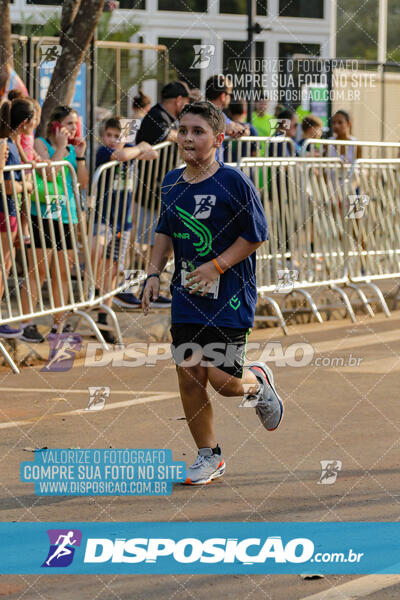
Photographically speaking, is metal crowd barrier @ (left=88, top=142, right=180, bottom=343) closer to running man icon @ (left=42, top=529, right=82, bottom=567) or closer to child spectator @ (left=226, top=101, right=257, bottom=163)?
child spectator @ (left=226, top=101, right=257, bottom=163)

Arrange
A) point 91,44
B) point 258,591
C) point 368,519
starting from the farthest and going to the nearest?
point 91,44 → point 368,519 → point 258,591

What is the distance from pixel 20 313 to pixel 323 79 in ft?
33.1

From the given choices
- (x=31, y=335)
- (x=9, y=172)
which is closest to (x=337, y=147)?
(x=31, y=335)

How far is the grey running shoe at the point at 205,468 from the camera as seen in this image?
6250 mm

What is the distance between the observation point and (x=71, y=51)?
12.9 m

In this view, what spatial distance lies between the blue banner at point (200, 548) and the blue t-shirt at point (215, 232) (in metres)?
1.13

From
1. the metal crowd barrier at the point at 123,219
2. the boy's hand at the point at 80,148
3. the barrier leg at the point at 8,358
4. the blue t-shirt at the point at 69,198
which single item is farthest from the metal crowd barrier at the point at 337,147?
the barrier leg at the point at 8,358

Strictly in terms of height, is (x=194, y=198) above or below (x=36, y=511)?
above

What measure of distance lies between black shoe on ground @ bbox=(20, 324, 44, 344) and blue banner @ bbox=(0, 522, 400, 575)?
15.6 feet

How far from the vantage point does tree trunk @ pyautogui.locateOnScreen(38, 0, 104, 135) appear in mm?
12875

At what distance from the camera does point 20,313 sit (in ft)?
31.5

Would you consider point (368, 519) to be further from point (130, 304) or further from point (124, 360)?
point (130, 304)

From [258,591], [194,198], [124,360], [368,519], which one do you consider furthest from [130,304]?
[258,591]

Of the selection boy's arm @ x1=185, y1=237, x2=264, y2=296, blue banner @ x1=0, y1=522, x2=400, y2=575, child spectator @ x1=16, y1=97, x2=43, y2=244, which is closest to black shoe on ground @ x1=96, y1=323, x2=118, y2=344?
child spectator @ x1=16, y1=97, x2=43, y2=244
